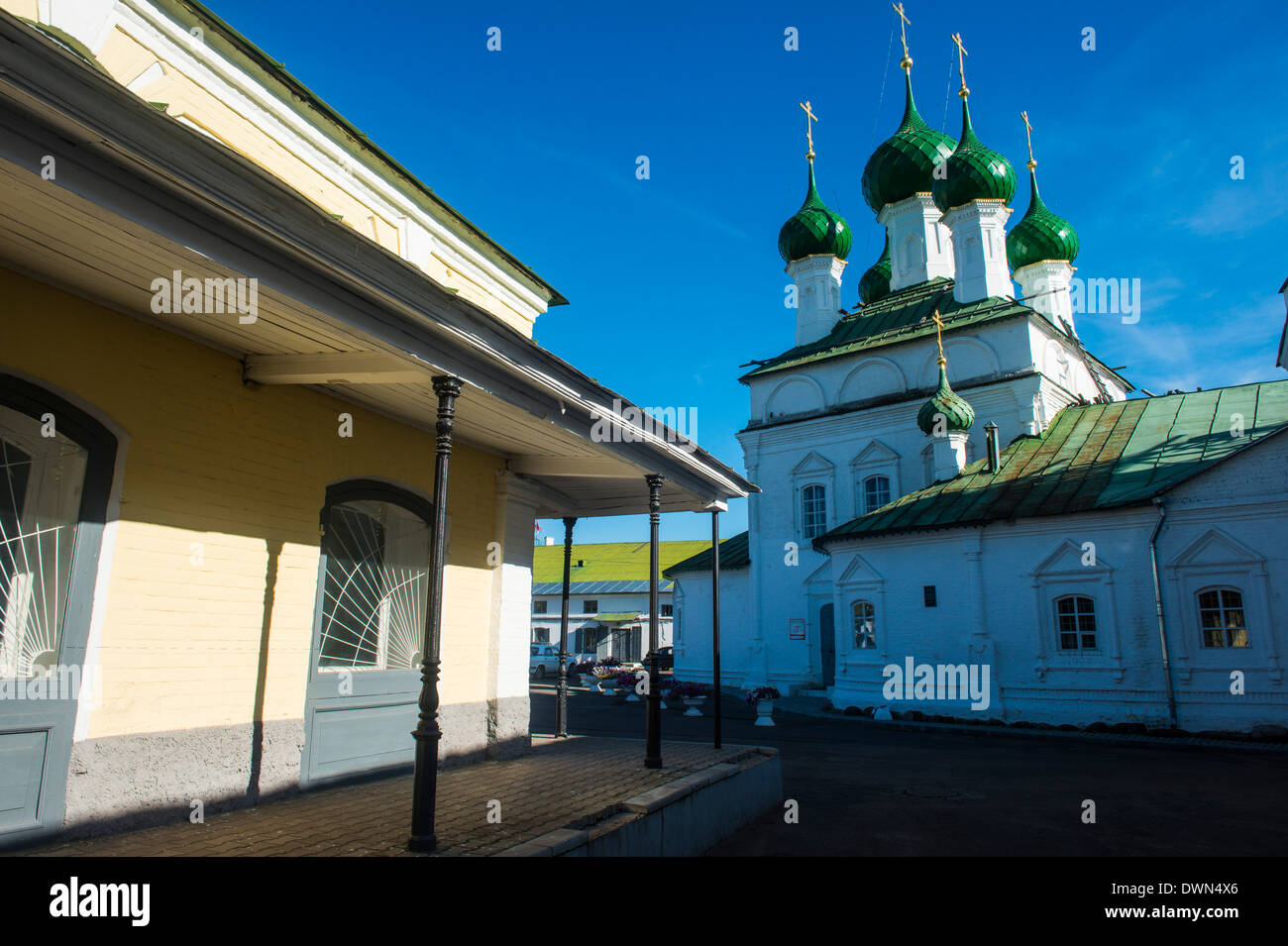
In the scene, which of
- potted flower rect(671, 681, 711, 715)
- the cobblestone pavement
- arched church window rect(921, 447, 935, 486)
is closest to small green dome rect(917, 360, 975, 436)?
arched church window rect(921, 447, 935, 486)

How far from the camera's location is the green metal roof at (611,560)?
1794 inches

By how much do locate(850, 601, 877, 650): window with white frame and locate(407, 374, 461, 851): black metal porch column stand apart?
17.1m

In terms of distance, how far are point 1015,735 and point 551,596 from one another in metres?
31.2

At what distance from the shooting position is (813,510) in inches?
1035

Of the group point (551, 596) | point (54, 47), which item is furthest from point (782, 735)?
point (551, 596)

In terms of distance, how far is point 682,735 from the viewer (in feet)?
49.3

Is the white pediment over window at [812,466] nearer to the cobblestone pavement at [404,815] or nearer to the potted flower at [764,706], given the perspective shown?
the potted flower at [764,706]

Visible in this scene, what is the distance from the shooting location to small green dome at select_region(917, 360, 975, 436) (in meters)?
21.7

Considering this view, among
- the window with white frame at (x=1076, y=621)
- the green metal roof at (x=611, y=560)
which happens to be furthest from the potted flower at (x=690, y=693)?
the green metal roof at (x=611, y=560)

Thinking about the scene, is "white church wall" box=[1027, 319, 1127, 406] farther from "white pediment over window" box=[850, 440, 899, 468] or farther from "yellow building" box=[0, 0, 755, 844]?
"yellow building" box=[0, 0, 755, 844]

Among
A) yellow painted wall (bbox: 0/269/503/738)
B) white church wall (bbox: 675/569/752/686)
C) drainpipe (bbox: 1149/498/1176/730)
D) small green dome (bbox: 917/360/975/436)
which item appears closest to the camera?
yellow painted wall (bbox: 0/269/503/738)

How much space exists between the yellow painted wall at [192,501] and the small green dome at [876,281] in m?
30.7

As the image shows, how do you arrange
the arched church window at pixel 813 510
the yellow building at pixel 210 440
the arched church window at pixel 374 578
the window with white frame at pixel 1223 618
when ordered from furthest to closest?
the arched church window at pixel 813 510, the window with white frame at pixel 1223 618, the arched church window at pixel 374 578, the yellow building at pixel 210 440
